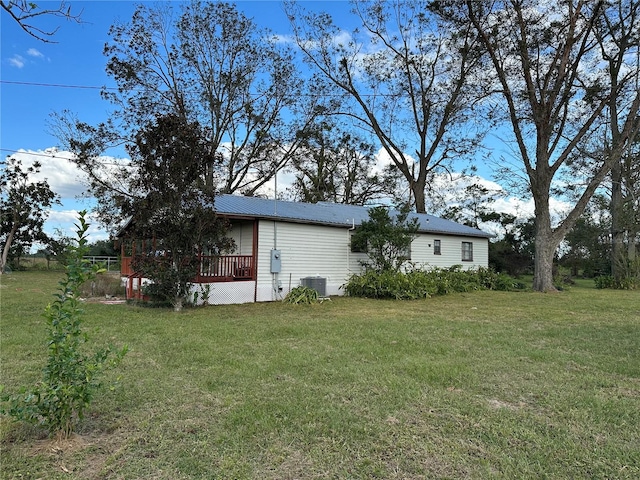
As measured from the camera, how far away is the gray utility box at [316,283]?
13018mm

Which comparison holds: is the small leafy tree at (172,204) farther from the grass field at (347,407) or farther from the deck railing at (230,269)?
the grass field at (347,407)

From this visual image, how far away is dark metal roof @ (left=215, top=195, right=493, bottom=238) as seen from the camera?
1203cm

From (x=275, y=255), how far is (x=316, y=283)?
6.01ft

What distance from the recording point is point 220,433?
2969 millimetres

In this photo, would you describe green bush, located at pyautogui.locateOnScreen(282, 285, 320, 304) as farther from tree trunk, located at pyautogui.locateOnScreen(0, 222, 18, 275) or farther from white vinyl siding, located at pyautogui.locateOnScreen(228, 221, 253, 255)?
tree trunk, located at pyautogui.locateOnScreen(0, 222, 18, 275)

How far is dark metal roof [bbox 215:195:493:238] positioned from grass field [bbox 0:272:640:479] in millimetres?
5543

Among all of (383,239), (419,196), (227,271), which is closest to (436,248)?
(383,239)

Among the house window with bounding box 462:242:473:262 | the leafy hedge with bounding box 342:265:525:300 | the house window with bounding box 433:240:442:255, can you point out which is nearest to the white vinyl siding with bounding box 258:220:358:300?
the leafy hedge with bounding box 342:265:525:300

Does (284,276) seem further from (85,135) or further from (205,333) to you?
(85,135)

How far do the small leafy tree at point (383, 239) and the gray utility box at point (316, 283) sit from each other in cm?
204

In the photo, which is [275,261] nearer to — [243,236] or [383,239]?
[243,236]

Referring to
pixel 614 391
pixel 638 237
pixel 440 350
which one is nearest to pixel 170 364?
pixel 440 350

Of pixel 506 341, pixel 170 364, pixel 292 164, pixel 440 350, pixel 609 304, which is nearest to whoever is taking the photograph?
pixel 170 364

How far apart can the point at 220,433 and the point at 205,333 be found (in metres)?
4.02
